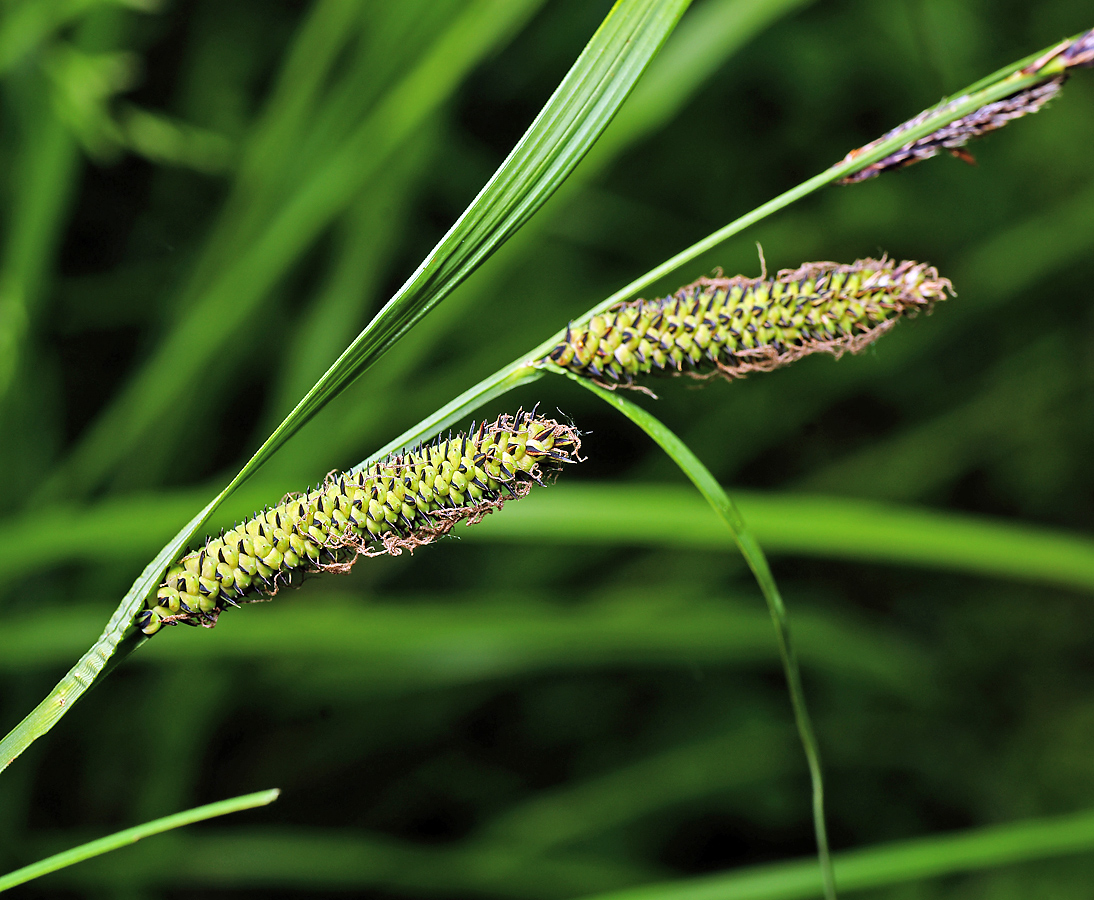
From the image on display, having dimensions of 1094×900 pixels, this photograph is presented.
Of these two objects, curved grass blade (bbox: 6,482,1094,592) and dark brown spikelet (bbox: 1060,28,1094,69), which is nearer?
dark brown spikelet (bbox: 1060,28,1094,69)

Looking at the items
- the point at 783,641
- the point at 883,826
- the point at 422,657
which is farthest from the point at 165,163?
the point at 883,826

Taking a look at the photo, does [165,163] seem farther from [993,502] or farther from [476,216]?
[993,502]

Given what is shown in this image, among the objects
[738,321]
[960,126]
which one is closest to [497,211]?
[738,321]

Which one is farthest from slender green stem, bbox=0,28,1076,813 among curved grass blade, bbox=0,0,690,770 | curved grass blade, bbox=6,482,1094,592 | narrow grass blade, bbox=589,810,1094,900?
narrow grass blade, bbox=589,810,1094,900

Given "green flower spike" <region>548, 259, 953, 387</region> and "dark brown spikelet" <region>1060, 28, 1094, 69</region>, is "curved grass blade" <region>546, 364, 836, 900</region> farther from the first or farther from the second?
"dark brown spikelet" <region>1060, 28, 1094, 69</region>

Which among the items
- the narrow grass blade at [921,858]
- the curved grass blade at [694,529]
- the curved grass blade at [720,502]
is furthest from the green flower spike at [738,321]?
the narrow grass blade at [921,858]
